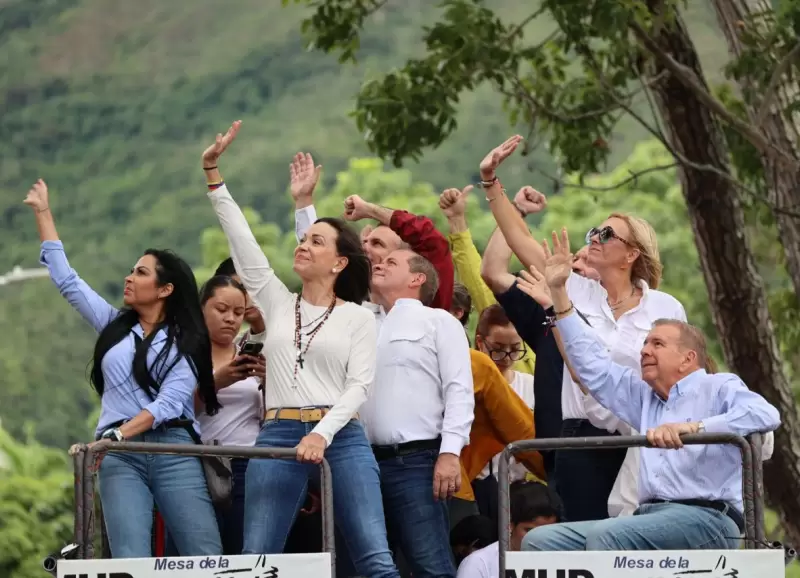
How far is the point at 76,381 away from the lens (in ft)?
172

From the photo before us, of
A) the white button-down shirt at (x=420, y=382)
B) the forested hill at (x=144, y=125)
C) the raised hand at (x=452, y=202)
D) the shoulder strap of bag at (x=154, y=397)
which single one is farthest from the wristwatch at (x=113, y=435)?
the forested hill at (x=144, y=125)

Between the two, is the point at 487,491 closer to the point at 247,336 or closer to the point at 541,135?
the point at 247,336

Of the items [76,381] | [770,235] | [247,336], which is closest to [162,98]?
[76,381]

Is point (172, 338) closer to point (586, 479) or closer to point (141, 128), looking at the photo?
point (586, 479)

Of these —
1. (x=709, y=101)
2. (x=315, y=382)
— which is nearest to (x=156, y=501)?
(x=315, y=382)

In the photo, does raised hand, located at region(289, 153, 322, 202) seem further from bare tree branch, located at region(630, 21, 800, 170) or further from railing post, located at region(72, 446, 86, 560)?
bare tree branch, located at region(630, 21, 800, 170)

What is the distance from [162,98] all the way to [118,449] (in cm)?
6059

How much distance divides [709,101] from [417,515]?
22.5 ft

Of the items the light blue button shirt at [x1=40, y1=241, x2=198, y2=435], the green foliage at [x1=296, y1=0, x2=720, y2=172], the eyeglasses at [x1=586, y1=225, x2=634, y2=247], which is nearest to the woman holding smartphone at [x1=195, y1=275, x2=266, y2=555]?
the light blue button shirt at [x1=40, y1=241, x2=198, y2=435]

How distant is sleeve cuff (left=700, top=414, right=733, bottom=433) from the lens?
6820 millimetres

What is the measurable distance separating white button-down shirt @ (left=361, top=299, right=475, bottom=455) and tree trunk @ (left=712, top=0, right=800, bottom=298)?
6.18m

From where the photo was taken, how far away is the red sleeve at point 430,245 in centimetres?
823

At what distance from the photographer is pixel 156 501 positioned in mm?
7199

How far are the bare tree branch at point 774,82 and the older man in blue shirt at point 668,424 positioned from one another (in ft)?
18.5
